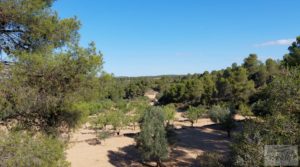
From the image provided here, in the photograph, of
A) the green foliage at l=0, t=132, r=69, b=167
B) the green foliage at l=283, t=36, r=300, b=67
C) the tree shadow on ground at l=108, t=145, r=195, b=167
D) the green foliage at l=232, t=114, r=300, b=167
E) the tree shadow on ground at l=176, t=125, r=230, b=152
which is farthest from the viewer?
the tree shadow on ground at l=176, t=125, r=230, b=152

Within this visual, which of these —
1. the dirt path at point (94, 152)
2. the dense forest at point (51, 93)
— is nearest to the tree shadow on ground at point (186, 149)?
the dirt path at point (94, 152)

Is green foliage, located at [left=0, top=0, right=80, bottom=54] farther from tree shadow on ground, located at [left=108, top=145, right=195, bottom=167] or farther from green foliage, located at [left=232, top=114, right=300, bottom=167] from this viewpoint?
tree shadow on ground, located at [left=108, top=145, right=195, bottom=167]

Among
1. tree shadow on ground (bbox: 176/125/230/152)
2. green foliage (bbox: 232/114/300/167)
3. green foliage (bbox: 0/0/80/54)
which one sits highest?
green foliage (bbox: 0/0/80/54)

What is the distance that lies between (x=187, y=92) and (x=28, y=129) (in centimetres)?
4506

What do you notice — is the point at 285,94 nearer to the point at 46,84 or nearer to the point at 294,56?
the point at 46,84

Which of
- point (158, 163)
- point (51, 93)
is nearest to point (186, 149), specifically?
point (158, 163)

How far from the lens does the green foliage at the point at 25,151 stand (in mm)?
5406

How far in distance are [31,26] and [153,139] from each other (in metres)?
11.1

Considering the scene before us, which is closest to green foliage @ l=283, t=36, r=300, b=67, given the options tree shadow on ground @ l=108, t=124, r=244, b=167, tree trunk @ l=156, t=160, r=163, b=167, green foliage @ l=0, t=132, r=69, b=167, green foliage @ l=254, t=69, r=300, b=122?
tree shadow on ground @ l=108, t=124, r=244, b=167

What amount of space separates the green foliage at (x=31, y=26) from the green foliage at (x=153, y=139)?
9993 mm

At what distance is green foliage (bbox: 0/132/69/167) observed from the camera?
17.7ft

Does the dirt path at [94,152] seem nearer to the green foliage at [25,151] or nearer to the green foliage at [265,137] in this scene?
the green foliage at [25,151]

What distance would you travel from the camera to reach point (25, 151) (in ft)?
18.1

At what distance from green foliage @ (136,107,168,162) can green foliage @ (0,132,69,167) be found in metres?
10.4
